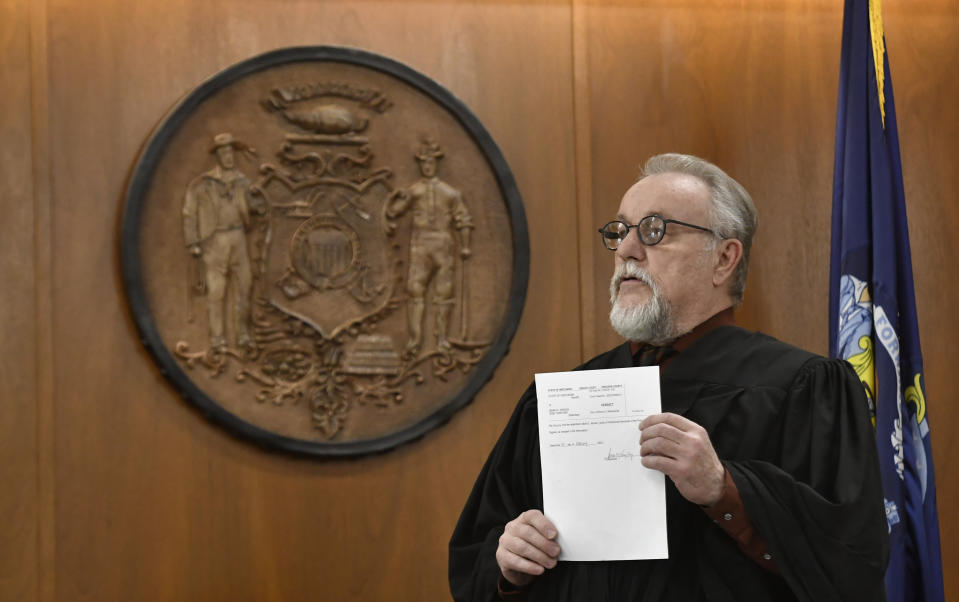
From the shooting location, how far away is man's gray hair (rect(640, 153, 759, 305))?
2.56 meters

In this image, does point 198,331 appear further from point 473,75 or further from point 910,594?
point 910,594

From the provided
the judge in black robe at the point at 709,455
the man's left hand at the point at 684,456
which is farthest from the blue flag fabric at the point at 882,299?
the man's left hand at the point at 684,456

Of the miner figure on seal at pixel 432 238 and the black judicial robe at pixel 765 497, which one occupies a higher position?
the miner figure on seal at pixel 432 238

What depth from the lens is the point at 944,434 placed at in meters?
4.21

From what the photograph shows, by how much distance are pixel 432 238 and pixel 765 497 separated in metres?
2.11

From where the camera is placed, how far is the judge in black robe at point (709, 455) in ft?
6.89

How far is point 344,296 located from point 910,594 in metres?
2.15

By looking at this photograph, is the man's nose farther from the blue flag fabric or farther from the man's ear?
the blue flag fabric

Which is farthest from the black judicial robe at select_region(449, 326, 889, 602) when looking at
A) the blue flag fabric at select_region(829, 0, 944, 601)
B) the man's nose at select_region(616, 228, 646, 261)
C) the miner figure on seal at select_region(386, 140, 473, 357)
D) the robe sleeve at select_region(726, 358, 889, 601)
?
the miner figure on seal at select_region(386, 140, 473, 357)

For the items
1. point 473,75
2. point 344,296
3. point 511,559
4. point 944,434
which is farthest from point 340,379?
point 944,434

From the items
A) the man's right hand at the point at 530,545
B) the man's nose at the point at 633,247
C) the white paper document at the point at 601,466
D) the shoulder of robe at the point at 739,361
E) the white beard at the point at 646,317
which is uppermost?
the man's nose at the point at 633,247

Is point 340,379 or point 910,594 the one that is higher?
point 340,379

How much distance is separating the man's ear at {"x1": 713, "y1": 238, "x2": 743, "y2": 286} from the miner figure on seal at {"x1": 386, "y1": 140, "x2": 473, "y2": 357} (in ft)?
5.19

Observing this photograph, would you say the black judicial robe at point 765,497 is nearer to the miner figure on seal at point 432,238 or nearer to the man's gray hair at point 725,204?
the man's gray hair at point 725,204
